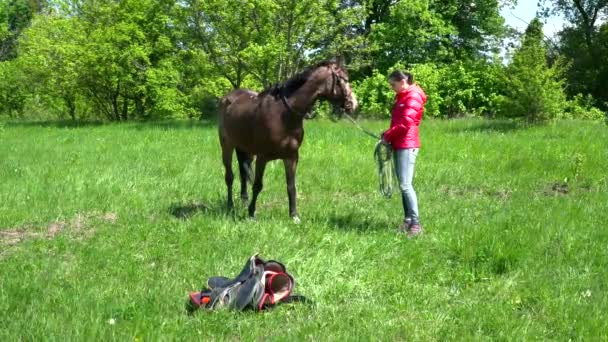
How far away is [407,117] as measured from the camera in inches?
298

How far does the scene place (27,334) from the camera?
4.30 metres

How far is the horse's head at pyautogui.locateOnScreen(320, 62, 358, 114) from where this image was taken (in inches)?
324

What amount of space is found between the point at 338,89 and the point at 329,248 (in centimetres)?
239

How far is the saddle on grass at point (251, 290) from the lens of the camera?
5.02 metres

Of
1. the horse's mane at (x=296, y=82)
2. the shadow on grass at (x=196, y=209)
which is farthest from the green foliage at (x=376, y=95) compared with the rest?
the horse's mane at (x=296, y=82)

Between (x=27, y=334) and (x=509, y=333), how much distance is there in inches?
132

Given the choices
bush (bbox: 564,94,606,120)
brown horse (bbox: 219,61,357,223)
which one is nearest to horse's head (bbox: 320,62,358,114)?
brown horse (bbox: 219,61,357,223)

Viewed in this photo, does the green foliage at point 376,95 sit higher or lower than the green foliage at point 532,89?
lower

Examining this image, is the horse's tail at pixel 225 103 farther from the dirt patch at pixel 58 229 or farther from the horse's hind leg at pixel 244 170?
the dirt patch at pixel 58 229

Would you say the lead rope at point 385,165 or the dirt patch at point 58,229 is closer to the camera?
the dirt patch at point 58,229

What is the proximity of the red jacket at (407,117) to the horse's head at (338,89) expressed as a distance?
2.49 ft

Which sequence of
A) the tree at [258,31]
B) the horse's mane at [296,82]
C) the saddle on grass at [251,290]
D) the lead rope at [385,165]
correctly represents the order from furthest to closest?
the tree at [258,31], the horse's mane at [296,82], the lead rope at [385,165], the saddle on grass at [251,290]

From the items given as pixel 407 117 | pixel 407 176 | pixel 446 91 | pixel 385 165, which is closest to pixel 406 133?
pixel 407 117

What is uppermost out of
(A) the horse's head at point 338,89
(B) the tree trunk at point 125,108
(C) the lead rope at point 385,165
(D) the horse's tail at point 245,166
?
(A) the horse's head at point 338,89
